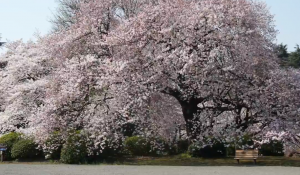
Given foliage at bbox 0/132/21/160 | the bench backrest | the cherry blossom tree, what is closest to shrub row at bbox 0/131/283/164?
foliage at bbox 0/132/21/160

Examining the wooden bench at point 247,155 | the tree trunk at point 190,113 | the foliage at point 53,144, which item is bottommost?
the wooden bench at point 247,155

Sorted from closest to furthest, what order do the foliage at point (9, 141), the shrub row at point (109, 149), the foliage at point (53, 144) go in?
the shrub row at point (109, 149) → the foliage at point (53, 144) → the foliage at point (9, 141)

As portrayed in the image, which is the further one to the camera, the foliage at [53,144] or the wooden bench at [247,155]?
the foliage at [53,144]

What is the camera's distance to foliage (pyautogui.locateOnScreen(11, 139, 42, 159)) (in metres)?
18.6

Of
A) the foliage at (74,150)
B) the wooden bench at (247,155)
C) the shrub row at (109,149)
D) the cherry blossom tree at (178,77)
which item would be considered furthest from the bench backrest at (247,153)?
the foliage at (74,150)

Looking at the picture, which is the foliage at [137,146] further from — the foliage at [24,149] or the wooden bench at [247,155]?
the wooden bench at [247,155]

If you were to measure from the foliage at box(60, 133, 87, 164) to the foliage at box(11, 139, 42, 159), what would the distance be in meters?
2.27

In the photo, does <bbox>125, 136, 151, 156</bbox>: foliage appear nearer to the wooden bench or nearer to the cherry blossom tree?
the cherry blossom tree

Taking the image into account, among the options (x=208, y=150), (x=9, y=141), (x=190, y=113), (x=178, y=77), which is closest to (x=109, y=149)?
(x=190, y=113)

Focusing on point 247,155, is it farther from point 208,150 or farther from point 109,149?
point 109,149

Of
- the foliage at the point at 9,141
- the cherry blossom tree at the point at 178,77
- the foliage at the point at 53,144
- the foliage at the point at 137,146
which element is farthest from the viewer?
the foliage at the point at 137,146

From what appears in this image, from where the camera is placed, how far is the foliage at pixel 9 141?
19.2 m

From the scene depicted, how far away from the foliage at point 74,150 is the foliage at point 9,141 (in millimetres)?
3451

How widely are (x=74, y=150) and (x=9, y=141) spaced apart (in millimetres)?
4229
